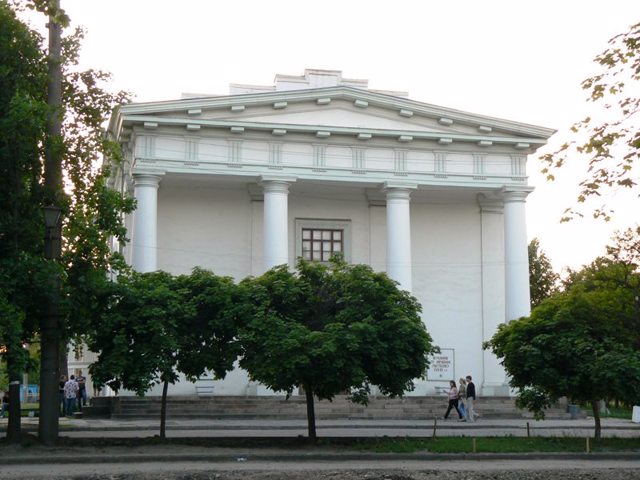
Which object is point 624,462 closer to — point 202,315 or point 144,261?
point 202,315

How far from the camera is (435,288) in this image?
136 feet

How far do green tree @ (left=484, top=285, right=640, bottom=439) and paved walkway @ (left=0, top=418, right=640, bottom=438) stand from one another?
247 cm

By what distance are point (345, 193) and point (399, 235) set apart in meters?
3.65

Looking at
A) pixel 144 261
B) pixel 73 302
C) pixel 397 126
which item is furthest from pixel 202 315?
pixel 397 126

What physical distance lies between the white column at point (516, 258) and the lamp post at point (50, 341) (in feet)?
75.4

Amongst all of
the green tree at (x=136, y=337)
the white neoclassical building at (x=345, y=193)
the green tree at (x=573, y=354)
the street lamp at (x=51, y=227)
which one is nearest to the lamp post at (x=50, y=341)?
the street lamp at (x=51, y=227)

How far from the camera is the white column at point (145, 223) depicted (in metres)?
35.7

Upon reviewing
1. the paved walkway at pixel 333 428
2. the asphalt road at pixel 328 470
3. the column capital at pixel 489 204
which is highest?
the column capital at pixel 489 204

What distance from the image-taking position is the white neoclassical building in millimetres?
36812

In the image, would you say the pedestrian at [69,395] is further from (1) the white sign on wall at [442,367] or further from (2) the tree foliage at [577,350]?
(2) the tree foliage at [577,350]

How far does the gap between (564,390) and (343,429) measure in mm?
7997

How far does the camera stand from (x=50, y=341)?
19.8 m

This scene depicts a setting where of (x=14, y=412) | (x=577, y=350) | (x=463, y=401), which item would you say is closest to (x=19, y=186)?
(x=14, y=412)

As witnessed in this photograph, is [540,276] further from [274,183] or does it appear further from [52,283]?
[52,283]
